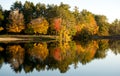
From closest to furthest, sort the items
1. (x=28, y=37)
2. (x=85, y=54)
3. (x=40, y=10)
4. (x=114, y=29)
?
(x=85, y=54) → (x=28, y=37) → (x=40, y=10) → (x=114, y=29)

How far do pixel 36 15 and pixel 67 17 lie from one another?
13.8 meters

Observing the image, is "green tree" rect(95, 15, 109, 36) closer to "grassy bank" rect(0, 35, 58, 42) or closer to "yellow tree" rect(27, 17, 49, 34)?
"yellow tree" rect(27, 17, 49, 34)

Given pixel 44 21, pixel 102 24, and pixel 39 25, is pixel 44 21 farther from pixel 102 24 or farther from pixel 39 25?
pixel 102 24

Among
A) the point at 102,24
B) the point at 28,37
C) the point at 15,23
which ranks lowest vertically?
the point at 28,37

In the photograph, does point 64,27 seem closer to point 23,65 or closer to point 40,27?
point 40,27

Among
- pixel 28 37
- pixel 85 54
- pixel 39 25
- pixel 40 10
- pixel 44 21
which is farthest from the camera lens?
pixel 40 10

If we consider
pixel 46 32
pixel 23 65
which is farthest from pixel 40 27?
pixel 23 65

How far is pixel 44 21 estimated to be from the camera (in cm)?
9938

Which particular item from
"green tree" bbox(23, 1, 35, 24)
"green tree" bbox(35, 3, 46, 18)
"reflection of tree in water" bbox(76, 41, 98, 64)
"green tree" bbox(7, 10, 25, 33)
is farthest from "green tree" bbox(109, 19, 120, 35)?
"reflection of tree in water" bbox(76, 41, 98, 64)

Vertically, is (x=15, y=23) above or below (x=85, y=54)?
above

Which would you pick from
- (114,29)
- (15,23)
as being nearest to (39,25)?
(15,23)


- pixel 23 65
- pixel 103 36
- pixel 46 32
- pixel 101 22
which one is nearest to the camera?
pixel 23 65

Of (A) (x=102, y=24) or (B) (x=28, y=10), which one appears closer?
(B) (x=28, y=10)

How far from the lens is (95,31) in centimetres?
12838
